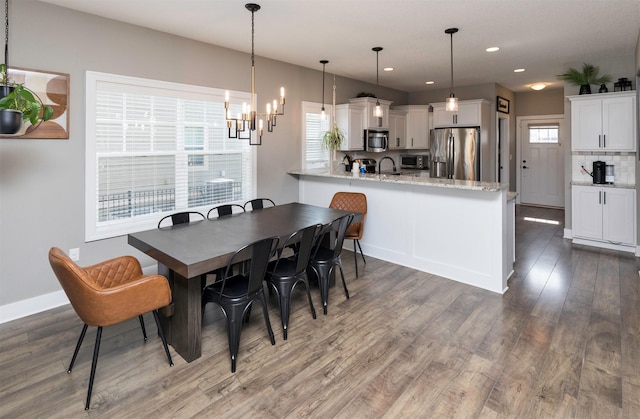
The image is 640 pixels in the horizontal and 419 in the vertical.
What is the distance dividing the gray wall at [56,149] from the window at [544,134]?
24.8 feet

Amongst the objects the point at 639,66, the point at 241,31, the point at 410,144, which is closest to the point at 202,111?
the point at 241,31

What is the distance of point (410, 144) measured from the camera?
298 inches

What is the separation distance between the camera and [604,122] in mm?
5016

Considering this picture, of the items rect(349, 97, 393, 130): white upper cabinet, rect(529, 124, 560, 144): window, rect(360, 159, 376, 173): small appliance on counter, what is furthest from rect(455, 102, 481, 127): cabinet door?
rect(529, 124, 560, 144): window

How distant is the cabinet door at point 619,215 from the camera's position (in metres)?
4.86

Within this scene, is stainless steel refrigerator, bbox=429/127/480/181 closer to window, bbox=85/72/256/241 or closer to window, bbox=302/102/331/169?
window, bbox=302/102/331/169

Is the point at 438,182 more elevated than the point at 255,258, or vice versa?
the point at 438,182

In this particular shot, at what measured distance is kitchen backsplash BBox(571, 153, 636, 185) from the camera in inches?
199

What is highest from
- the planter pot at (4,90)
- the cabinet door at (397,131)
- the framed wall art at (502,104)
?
the framed wall art at (502,104)

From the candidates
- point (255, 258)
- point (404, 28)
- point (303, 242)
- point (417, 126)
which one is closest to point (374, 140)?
point (417, 126)

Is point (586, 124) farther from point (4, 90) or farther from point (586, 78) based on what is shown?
point (4, 90)

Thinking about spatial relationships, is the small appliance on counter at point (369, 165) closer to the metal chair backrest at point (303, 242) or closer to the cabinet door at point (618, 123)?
the cabinet door at point (618, 123)

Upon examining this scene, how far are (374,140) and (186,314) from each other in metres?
4.78

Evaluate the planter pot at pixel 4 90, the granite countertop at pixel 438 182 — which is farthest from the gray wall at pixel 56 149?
the granite countertop at pixel 438 182
